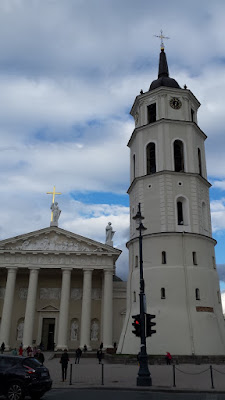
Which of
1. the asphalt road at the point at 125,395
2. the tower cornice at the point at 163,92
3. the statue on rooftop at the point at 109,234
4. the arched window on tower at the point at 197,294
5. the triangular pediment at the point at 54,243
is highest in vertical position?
the tower cornice at the point at 163,92

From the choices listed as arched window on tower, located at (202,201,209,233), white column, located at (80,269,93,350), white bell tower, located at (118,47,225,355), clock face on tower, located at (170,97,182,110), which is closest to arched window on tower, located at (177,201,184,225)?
white bell tower, located at (118,47,225,355)

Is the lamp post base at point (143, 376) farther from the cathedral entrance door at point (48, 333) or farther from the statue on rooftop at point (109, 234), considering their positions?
the cathedral entrance door at point (48, 333)

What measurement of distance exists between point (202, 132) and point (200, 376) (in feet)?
77.4

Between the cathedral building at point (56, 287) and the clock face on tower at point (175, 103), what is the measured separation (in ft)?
50.0

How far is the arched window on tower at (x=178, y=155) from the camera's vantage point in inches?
1336

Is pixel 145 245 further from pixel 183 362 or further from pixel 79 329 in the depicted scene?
pixel 79 329

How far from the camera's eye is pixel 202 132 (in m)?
36.5

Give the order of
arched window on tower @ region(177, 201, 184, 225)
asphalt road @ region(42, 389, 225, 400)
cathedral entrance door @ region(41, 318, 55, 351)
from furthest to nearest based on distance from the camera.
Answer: cathedral entrance door @ region(41, 318, 55, 351) < arched window on tower @ region(177, 201, 184, 225) < asphalt road @ region(42, 389, 225, 400)

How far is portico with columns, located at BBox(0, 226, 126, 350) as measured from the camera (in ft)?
124

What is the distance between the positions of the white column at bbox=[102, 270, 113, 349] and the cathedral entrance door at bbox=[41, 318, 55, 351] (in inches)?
281

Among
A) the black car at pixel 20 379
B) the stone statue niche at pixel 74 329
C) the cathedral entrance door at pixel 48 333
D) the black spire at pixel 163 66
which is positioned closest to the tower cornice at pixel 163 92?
the black spire at pixel 163 66

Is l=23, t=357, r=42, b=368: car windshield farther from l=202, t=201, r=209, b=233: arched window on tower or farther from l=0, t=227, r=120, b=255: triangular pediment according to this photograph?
l=0, t=227, r=120, b=255: triangular pediment

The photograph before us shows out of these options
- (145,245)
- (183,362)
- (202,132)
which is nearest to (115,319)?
(145,245)

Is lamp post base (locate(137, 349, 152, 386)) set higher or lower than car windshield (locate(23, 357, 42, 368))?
lower
